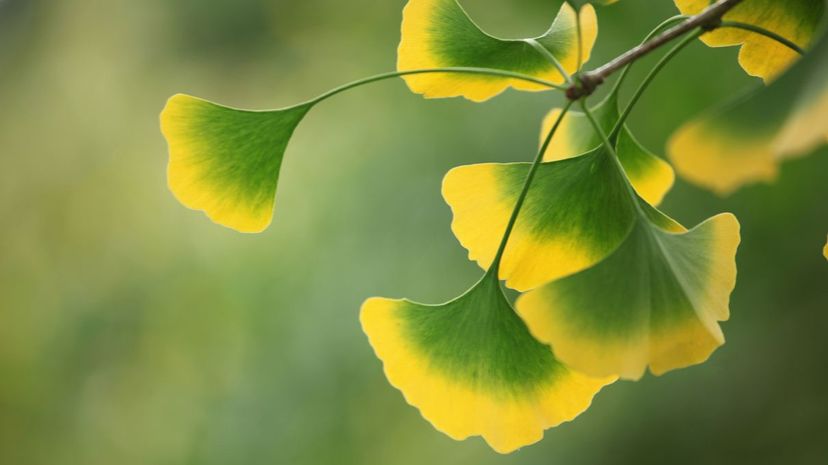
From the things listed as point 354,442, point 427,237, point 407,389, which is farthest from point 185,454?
point 407,389

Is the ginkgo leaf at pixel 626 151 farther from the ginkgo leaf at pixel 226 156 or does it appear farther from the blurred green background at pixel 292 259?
the blurred green background at pixel 292 259

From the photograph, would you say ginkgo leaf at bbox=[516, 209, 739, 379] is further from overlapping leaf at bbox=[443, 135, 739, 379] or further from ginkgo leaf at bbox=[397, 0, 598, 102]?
ginkgo leaf at bbox=[397, 0, 598, 102]

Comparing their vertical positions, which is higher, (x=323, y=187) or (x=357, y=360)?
(x=323, y=187)

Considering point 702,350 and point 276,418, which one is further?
point 276,418

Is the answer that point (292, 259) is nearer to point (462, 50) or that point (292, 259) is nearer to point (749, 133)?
point (462, 50)

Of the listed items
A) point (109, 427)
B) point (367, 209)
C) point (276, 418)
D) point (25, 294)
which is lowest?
point (276, 418)

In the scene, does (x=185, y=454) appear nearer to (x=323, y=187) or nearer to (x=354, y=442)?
(x=354, y=442)

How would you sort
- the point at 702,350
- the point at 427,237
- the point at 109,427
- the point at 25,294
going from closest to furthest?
the point at 702,350, the point at 427,237, the point at 109,427, the point at 25,294
